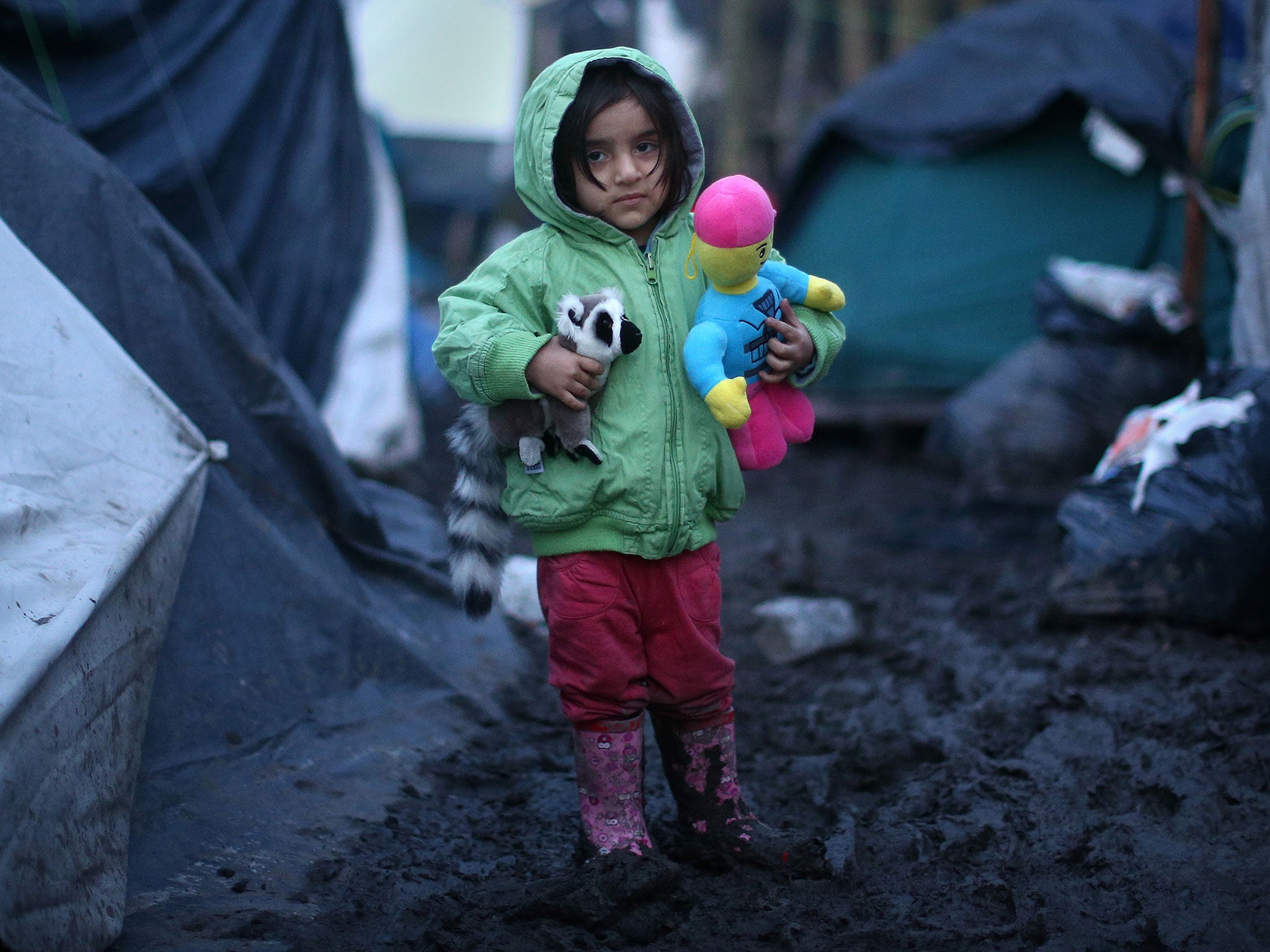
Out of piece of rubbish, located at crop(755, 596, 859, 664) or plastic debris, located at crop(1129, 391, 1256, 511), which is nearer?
plastic debris, located at crop(1129, 391, 1256, 511)

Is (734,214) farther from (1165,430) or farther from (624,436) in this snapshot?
(1165,430)

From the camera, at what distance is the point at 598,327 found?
1.79 metres

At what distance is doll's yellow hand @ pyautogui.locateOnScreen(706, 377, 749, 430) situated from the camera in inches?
69.9

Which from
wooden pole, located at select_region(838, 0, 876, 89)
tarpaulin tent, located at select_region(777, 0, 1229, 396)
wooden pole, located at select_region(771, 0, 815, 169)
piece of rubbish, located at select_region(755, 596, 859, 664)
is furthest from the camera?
wooden pole, located at select_region(771, 0, 815, 169)

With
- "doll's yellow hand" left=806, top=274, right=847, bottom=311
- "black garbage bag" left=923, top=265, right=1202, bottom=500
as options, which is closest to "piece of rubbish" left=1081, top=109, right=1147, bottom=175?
"black garbage bag" left=923, top=265, right=1202, bottom=500

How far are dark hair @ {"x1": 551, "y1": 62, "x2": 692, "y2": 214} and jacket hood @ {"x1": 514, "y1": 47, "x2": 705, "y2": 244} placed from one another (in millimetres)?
17

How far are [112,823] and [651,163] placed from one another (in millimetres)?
1445

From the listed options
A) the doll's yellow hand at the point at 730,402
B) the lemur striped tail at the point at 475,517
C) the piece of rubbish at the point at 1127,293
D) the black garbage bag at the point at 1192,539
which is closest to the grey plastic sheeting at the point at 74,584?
the lemur striped tail at the point at 475,517

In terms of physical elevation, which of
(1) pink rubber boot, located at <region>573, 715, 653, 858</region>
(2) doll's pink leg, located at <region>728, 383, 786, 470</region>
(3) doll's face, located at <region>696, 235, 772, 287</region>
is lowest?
(1) pink rubber boot, located at <region>573, 715, 653, 858</region>

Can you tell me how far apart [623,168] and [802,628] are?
5.88ft

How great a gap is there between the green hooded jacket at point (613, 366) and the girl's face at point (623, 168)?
37 mm


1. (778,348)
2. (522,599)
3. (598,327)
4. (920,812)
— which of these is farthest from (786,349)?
(522,599)

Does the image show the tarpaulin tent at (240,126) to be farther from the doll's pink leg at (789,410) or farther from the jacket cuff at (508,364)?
the doll's pink leg at (789,410)

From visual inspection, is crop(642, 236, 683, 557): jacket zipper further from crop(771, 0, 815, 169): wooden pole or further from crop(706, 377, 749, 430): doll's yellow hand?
Answer: crop(771, 0, 815, 169): wooden pole
